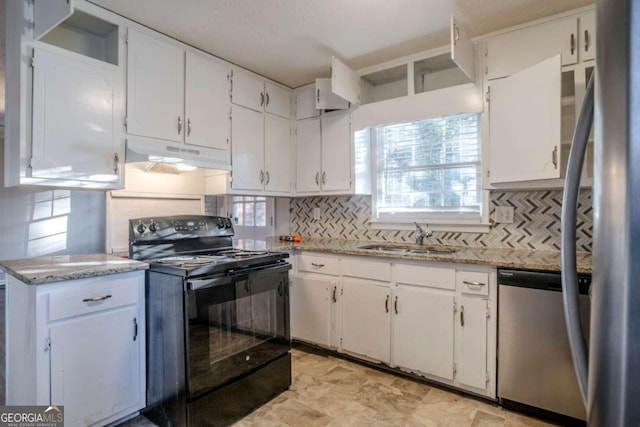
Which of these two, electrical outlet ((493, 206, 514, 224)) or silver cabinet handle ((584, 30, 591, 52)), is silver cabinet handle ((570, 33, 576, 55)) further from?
electrical outlet ((493, 206, 514, 224))

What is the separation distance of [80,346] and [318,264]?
1.61 metres

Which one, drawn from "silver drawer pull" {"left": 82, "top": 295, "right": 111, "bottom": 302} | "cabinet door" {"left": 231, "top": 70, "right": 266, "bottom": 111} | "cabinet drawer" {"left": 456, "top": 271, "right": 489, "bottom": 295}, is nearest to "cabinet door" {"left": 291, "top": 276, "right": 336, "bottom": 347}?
"cabinet drawer" {"left": 456, "top": 271, "right": 489, "bottom": 295}

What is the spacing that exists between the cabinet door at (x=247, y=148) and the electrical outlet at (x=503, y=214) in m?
1.93

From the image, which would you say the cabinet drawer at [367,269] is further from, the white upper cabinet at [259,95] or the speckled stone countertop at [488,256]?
the white upper cabinet at [259,95]

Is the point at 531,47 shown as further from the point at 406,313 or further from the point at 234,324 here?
the point at 234,324

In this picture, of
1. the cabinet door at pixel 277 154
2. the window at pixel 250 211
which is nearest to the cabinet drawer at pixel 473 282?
the cabinet door at pixel 277 154

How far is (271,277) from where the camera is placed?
86.8 inches

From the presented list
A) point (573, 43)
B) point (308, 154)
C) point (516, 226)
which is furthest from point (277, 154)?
point (573, 43)

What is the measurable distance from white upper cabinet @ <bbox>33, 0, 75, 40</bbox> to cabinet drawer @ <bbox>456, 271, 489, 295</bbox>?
248cm

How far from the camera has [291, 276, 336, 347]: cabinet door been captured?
8.95 feet

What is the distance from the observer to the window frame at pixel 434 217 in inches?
101

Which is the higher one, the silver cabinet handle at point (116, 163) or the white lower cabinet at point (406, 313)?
the silver cabinet handle at point (116, 163)

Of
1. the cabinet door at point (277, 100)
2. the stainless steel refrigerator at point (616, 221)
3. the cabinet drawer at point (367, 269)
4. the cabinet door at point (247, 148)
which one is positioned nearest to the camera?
the stainless steel refrigerator at point (616, 221)

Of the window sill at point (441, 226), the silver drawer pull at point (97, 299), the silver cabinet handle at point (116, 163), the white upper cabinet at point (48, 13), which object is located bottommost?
the silver drawer pull at point (97, 299)
